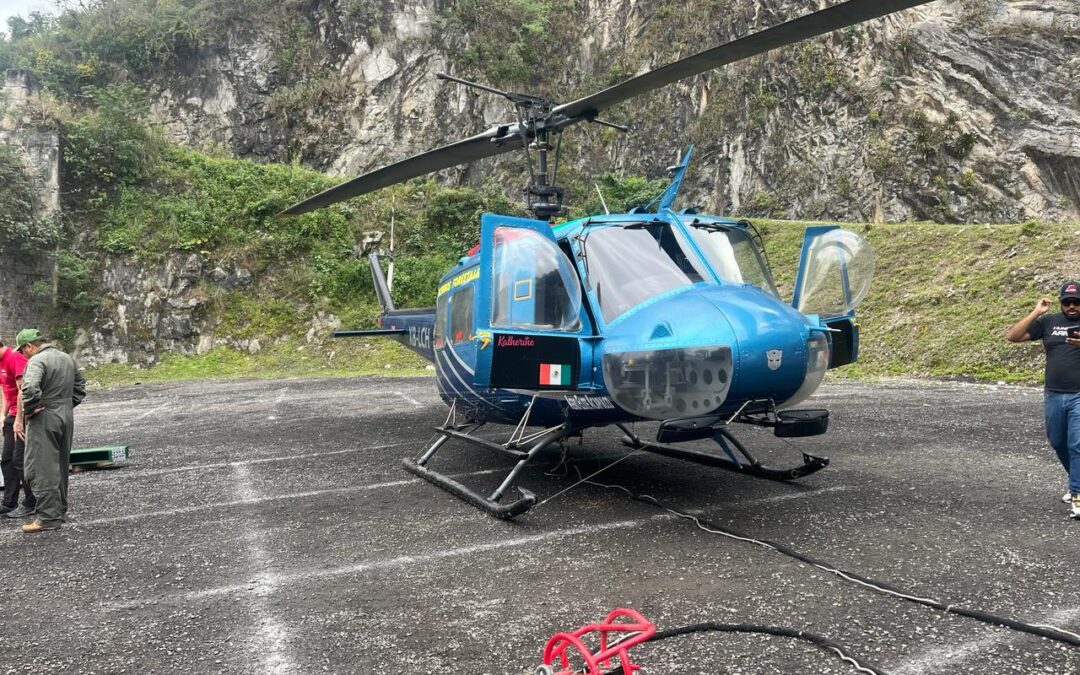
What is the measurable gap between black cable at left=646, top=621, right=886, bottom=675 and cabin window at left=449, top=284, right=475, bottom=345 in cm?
353

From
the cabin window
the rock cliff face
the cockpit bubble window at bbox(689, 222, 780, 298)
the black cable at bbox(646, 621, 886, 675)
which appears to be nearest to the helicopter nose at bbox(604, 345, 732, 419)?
the cockpit bubble window at bbox(689, 222, 780, 298)

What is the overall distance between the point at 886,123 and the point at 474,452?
2211cm

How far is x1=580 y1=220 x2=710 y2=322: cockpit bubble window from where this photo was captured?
4805 mm

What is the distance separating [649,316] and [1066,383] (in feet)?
9.48

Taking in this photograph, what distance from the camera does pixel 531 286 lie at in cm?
477

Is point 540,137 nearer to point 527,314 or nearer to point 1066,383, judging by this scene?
point 527,314

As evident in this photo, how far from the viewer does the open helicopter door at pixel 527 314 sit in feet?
15.2

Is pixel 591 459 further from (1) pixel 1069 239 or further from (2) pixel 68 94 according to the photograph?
(2) pixel 68 94

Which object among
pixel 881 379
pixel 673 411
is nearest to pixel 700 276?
pixel 673 411

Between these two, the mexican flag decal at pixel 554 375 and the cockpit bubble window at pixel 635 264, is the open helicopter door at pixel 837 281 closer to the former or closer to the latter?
the cockpit bubble window at pixel 635 264

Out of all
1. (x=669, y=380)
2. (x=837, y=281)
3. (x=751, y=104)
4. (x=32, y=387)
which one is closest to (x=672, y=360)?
(x=669, y=380)

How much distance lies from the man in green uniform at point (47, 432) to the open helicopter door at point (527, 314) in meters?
3.39

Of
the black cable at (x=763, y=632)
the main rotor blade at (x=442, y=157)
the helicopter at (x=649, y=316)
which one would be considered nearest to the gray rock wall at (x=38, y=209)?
the main rotor blade at (x=442, y=157)

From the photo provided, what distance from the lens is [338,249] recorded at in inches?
883
